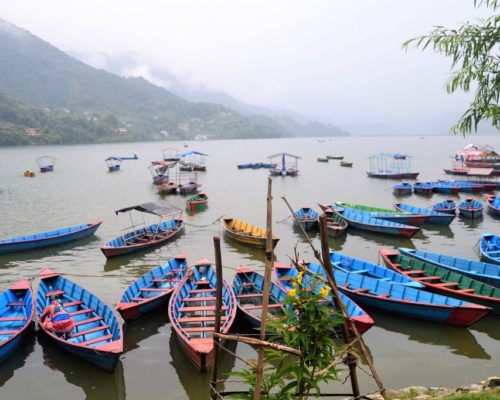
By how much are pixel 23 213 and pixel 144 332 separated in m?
28.6

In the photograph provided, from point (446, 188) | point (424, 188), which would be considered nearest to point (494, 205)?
point (424, 188)

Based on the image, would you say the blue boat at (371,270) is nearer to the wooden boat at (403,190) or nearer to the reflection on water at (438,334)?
the reflection on water at (438,334)

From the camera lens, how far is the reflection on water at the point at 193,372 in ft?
34.3

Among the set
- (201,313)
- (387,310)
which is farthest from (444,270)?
(201,313)

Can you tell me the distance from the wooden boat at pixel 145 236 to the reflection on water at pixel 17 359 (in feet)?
27.7

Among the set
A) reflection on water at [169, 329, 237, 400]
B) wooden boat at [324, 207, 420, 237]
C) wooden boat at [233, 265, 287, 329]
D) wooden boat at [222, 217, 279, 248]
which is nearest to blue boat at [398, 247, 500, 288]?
wooden boat at [324, 207, 420, 237]

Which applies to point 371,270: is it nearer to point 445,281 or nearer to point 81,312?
point 445,281

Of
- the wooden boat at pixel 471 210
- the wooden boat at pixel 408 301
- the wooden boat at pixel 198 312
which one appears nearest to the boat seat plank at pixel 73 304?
the wooden boat at pixel 198 312

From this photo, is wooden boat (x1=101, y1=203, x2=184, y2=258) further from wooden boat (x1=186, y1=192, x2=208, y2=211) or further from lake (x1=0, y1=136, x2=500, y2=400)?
wooden boat (x1=186, y1=192, x2=208, y2=211)

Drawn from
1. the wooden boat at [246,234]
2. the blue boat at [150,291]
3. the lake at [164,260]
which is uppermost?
the blue boat at [150,291]

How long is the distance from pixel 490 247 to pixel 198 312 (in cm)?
1584

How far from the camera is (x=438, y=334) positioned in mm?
13125

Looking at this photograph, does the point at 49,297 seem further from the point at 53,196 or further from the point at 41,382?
the point at 53,196

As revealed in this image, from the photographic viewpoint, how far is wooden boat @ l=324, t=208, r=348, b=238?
2575 cm
